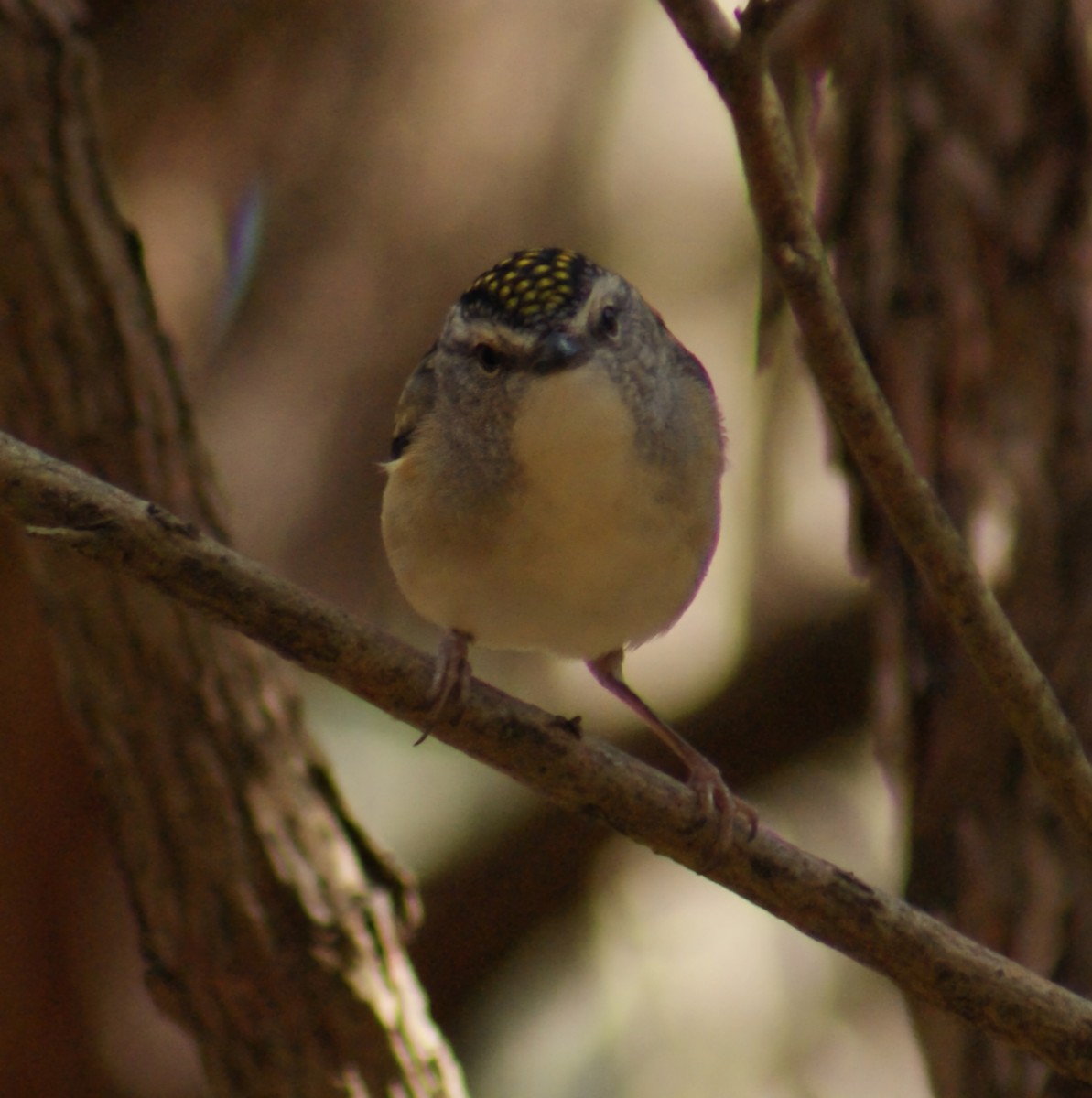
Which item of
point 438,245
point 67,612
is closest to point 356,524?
point 438,245

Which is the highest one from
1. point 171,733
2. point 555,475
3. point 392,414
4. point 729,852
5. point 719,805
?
point 555,475

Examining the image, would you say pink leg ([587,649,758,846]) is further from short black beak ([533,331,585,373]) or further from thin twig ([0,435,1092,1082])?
short black beak ([533,331,585,373])

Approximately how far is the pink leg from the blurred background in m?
1.84

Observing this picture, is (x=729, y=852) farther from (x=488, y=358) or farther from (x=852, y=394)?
(x=488, y=358)

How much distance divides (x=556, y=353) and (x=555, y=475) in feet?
0.79

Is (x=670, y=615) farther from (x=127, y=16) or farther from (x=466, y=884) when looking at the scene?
(x=127, y=16)

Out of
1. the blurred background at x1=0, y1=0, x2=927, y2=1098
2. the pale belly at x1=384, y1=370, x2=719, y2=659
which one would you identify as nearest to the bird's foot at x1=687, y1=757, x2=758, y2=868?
the pale belly at x1=384, y1=370, x2=719, y2=659

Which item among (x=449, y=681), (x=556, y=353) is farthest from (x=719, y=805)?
(x=556, y=353)

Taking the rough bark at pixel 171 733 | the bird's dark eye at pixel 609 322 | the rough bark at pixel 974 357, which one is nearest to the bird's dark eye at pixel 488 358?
the bird's dark eye at pixel 609 322

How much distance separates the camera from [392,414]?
6500mm

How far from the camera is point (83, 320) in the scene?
11.4 feet

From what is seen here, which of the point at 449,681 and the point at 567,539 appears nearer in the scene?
the point at 449,681

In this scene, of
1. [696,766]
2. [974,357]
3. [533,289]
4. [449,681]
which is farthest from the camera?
[974,357]

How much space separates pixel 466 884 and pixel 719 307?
9.80ft
